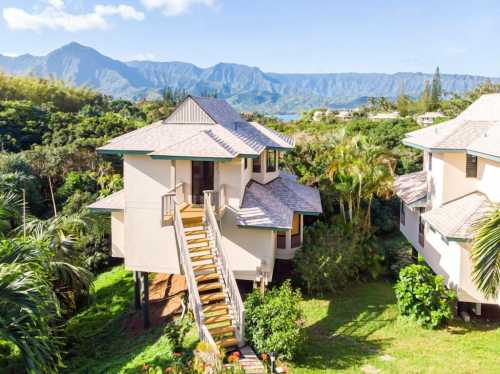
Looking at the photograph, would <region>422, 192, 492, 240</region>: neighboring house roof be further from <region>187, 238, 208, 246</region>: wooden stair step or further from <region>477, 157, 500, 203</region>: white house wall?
<region>187, 238, 208, 246</region>: wooden stair step

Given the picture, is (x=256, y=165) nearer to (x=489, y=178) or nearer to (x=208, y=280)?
(x=208, y=280)

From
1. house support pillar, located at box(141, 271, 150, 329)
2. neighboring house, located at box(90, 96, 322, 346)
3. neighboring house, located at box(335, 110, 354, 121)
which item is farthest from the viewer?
neighboring house, located at box(335, 110, 354, 121)

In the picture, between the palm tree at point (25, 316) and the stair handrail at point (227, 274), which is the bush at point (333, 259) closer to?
the stair handrail at point (227, 274)

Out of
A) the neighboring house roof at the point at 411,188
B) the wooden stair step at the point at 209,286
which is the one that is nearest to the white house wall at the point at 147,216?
the wooden stair step at the point at 209,286

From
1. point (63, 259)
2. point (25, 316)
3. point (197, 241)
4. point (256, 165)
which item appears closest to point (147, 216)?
point (197, 241)

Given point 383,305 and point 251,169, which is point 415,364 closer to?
point 383,305

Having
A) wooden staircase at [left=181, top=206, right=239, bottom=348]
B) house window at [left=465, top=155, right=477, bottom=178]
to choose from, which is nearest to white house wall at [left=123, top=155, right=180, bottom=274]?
wooden staircase at [left=181, top=206, right=239, bottom=348]
